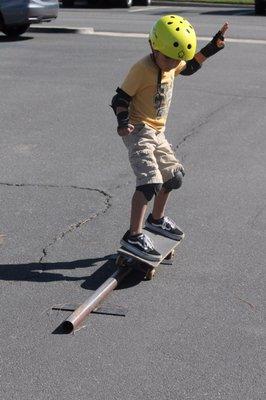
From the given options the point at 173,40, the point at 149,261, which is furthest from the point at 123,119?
the point at 149,261

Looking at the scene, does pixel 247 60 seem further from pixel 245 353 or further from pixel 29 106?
pixel 245 353

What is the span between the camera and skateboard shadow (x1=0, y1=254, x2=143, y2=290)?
5.32 metres

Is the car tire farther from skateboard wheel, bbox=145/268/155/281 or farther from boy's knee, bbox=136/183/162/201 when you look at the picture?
skateboard wheel, bbox=145/268/155/281

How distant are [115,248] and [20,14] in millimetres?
12149

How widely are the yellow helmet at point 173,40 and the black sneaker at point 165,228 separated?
1.19 metres

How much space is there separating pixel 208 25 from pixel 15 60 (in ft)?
26.0

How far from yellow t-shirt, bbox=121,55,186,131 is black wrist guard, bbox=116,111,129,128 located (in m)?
0.14

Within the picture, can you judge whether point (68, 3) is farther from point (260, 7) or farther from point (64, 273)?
point (64, 273)

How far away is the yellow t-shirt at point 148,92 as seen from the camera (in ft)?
17.4

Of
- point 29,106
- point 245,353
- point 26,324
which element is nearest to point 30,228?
point 26,324

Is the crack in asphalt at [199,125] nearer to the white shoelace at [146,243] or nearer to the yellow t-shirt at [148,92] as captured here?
the yellow t-shirt at [148,92]

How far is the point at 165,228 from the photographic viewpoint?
19.0 feet

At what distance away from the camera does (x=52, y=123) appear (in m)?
9.61

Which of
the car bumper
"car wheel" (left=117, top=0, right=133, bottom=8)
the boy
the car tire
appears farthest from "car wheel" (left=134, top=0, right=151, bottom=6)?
the boy
